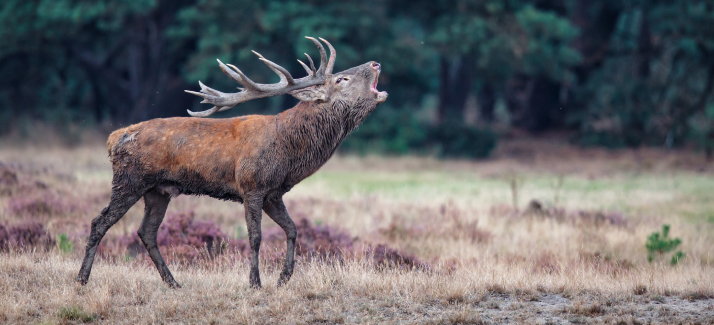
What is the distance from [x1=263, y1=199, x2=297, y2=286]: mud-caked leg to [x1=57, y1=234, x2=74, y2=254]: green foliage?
346 cm

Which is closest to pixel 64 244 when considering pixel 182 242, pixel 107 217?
pixel 182 242

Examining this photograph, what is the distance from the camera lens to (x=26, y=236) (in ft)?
32.7

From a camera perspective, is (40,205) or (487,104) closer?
(40,205)

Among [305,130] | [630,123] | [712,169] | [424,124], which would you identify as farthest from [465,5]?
[305,130]

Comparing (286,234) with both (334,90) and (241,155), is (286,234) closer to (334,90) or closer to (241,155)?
(241,155)

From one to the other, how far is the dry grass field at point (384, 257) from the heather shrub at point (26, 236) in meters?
0.02

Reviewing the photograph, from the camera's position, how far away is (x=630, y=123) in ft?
98.8

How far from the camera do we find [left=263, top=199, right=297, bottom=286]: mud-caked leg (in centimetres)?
741

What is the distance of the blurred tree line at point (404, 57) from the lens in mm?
26891

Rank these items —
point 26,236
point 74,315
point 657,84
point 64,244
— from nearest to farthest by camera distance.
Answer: point 74,315, point 64,244, point 26,236, point 657,84

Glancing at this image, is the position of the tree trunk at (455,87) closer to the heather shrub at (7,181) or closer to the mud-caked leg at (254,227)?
the heather shrub at (7,181)

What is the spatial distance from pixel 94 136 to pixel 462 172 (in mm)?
14635

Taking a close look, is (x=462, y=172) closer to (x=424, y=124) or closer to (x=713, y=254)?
(x=424, y=124)

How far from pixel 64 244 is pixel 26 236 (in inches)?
35.2
